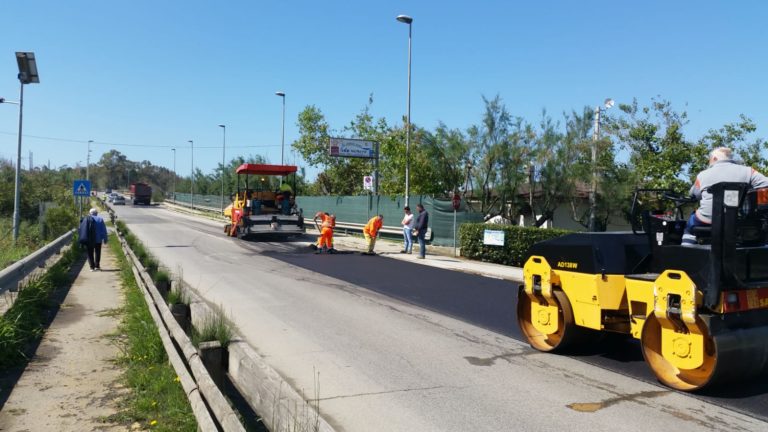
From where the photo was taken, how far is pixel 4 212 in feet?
82.6

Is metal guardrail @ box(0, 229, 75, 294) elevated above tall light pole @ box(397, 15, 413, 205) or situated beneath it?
situated beneath

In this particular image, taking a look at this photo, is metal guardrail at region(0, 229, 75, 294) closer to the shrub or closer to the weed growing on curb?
the weed growing on curb

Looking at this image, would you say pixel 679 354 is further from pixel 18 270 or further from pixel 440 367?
pixel 18 270

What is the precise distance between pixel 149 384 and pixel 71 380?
96 cm

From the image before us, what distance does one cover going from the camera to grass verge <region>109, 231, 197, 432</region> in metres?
4.49

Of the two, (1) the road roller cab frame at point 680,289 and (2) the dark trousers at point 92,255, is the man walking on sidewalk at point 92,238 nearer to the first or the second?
(2) the dark trousers at point 92,255

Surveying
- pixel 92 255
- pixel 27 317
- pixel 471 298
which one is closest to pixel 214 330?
pixel 27 317

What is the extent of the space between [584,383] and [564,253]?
4.87 ft

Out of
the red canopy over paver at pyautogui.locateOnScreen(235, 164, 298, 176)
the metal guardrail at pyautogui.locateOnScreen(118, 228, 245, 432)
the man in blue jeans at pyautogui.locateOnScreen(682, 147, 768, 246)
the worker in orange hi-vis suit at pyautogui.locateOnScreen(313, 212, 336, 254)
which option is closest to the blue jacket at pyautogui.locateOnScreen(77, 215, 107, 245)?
the worker in orange hi-vis suit at pyautogui.locateOnScreen(313, 212, 336, 254)

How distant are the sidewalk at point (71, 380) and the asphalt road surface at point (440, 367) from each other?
5.37 ft

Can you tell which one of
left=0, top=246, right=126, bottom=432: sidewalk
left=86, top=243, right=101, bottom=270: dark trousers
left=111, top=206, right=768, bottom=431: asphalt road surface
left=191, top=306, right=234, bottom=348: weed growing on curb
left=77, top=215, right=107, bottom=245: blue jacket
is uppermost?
left=77, top=215, right=107, bottom=245: blue jacket

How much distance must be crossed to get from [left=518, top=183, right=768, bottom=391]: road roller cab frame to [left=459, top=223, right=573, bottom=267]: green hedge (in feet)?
31.6

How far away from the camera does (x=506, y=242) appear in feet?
56.0

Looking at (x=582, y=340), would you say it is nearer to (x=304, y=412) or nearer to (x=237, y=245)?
(x=304, y=412)
